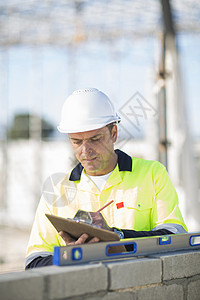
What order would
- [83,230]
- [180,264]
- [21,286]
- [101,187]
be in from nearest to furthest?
[21,286] < [83,230] < [180,264] < [101,187]

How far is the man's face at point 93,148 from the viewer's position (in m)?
2.79

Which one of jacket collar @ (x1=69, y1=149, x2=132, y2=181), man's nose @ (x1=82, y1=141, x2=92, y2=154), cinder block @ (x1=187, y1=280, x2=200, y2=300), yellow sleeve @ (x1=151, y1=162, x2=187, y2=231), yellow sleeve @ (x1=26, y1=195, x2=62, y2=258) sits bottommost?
cinder block @ (x1=187, y1=280, x2=200, y2=300)

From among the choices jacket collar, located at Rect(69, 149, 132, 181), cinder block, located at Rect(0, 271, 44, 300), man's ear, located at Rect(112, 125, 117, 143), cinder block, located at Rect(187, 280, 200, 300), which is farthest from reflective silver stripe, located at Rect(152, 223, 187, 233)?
cinder block, located at Rect(0, 271, 44, 300)

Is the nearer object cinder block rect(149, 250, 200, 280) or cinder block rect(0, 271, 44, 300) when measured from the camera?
cinder block rect(0, 271, 44, 300)

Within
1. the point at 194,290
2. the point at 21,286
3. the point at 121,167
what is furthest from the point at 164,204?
the point at 21,286

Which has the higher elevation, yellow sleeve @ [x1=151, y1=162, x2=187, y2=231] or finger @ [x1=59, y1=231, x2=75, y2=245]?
yellow sleeve @ [x1=151, y1=162, x2=187, y2=231]

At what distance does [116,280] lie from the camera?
2.06m

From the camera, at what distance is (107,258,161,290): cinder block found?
6.73 feet

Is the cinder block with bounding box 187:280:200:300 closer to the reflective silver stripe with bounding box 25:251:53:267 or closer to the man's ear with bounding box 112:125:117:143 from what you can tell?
the reflective silver stripe with bounding box 25:251:53:267

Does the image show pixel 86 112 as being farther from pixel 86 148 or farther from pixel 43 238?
pixel 43 238

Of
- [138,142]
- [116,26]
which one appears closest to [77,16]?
[116,26]

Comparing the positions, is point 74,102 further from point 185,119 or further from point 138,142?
point 138,142

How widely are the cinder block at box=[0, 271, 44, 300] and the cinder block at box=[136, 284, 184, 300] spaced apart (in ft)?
1.94

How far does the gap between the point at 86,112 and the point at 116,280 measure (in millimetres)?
1181
